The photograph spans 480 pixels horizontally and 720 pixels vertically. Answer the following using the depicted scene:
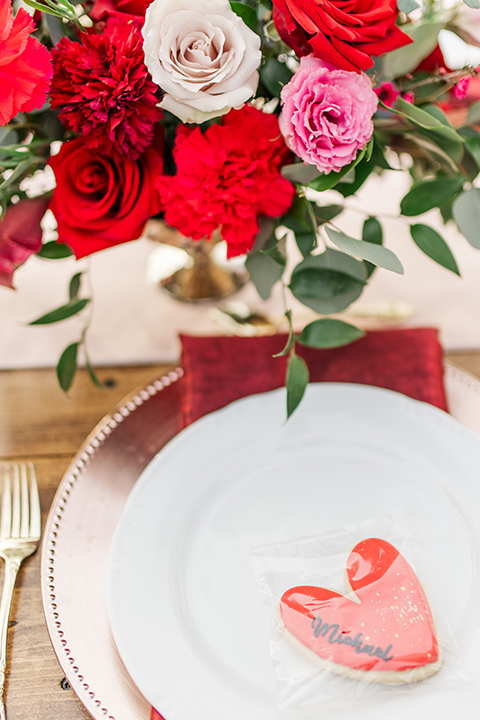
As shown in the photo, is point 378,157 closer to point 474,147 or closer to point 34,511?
point 474,147

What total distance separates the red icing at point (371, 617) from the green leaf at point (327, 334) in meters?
0.20

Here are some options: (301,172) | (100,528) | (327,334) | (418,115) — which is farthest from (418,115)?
(100,528)

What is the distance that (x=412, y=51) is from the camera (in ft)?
1.61

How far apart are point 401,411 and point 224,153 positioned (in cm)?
30

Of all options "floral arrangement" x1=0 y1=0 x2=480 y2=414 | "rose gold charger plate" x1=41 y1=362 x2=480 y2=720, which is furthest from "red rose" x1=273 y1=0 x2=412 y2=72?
"rose gold charger plate" x1=41 y1=362 x2=480 y2=720

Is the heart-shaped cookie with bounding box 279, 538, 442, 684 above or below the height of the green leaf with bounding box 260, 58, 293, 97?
below

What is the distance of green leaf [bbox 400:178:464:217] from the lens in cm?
52

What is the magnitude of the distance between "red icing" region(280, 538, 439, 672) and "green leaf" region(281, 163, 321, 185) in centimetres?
31

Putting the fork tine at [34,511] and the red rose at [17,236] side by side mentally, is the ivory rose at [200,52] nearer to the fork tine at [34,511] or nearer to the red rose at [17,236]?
the red rose at [17,236]

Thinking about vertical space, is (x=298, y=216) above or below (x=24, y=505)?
above

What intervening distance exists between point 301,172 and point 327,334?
16 centimetres

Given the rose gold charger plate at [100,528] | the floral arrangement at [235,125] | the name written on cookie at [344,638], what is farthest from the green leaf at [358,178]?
the name written on cookie at [344,638]

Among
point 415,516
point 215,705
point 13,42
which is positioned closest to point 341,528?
point 415,516

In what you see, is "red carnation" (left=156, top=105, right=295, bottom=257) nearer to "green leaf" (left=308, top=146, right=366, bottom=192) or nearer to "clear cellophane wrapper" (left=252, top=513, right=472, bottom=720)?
"green leaf" (left=308, top=146, right=366, bottom=192)
